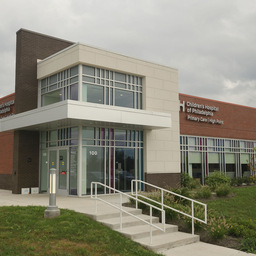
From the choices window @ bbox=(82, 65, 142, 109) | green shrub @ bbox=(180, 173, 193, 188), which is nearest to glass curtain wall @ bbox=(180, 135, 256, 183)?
green shrub @ bbox=(180, 173, 193, 188)

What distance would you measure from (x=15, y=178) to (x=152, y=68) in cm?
997

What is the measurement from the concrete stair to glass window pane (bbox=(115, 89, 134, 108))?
777cm

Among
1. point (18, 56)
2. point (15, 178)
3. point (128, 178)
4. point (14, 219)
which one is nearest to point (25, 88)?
Result: point (18, 56)

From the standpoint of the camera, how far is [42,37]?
61.5ft

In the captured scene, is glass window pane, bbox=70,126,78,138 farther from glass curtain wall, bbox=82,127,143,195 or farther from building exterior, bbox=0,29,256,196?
glass curtain wall, bbox=82,127,143,195

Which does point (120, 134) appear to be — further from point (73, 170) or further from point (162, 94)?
point (162, 94)

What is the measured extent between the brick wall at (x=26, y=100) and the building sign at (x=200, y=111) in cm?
1038

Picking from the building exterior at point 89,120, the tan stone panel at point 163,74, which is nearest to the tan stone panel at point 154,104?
the building exterior at point 89,120

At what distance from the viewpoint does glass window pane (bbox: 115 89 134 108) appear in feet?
55.1

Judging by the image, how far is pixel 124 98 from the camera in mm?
17156

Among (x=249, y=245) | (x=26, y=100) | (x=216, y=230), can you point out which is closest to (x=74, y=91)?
(x=26, y=100)

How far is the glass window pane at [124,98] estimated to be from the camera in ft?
55.1

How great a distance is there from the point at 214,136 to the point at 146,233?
1715 cm

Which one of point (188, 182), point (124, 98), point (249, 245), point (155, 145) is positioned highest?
point (124, 98)
